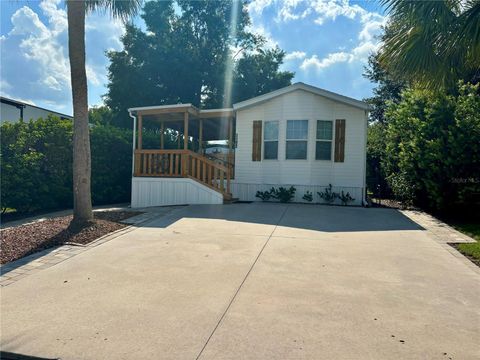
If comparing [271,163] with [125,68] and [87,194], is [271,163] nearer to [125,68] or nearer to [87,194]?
[87,194]

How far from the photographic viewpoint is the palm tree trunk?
257 inches

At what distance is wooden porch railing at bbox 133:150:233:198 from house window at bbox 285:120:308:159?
233 cm

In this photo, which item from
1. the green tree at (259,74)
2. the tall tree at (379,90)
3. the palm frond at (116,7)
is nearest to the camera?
the palm frond at (116,7)

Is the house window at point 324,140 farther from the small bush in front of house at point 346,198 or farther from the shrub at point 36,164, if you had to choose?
the shrub at point 36,164

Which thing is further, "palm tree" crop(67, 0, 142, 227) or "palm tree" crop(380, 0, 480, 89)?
"palm tree" crop(67, 0, 142, 227)

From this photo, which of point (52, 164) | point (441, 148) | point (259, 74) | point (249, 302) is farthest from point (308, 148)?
point (259, 74)

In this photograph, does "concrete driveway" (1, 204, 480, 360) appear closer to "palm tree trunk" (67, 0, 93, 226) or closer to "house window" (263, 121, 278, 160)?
"palm tree trunk" (67, 0, 93, 226)

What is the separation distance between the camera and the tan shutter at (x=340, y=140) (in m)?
10.8

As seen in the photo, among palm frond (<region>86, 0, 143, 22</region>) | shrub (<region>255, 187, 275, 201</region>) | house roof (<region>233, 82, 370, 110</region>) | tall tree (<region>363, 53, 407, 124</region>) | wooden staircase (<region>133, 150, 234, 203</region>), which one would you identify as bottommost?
shrub (<region>255, 187, 275, 201</region>)

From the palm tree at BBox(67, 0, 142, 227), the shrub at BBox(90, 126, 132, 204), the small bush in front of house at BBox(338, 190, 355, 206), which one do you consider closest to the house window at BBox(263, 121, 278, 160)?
the small bush in front of house at BBox(338, 190, 355, 206)

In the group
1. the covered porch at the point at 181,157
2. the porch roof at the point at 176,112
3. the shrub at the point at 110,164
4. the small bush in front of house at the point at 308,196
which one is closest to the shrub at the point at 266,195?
the small bush in front of house at the point at 308,196

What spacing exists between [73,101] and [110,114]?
1857 cm

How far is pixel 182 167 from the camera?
34.9 ft

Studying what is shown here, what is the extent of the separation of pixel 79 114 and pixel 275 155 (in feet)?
22.2
